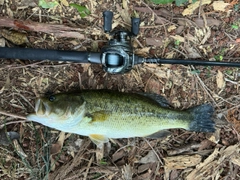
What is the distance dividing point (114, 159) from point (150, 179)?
46cm

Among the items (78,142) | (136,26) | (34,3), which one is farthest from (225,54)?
(34,3)

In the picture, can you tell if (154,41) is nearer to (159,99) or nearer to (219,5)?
(159,99)

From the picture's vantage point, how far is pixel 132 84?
355 cm

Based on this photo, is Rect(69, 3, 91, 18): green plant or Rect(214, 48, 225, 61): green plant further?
Rect(214, 48, 225, 61): green plant

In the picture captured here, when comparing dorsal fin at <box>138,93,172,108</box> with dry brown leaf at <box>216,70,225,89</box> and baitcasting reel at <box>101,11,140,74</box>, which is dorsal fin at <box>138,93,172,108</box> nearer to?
baitcasting reel at <box>101,11,140,74</box>

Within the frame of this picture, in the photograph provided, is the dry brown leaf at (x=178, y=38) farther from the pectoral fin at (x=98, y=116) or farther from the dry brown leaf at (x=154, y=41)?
the pectoral fin at (x=98, y=116)

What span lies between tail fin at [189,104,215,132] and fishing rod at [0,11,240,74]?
0.50 m

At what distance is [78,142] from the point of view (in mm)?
3596

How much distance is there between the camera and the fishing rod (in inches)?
122

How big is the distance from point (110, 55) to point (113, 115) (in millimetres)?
579

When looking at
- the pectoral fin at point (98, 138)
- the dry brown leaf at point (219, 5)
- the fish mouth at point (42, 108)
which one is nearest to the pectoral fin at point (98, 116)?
the pectoral fin at point (98, 138)

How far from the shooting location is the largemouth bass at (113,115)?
3.09 meters

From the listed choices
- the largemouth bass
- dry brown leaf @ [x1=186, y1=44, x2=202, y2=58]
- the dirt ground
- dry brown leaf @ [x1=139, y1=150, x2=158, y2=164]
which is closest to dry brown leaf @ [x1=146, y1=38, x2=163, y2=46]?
the dirt ground

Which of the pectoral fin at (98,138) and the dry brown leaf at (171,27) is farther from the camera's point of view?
the dry brown leaf at (171,27)
